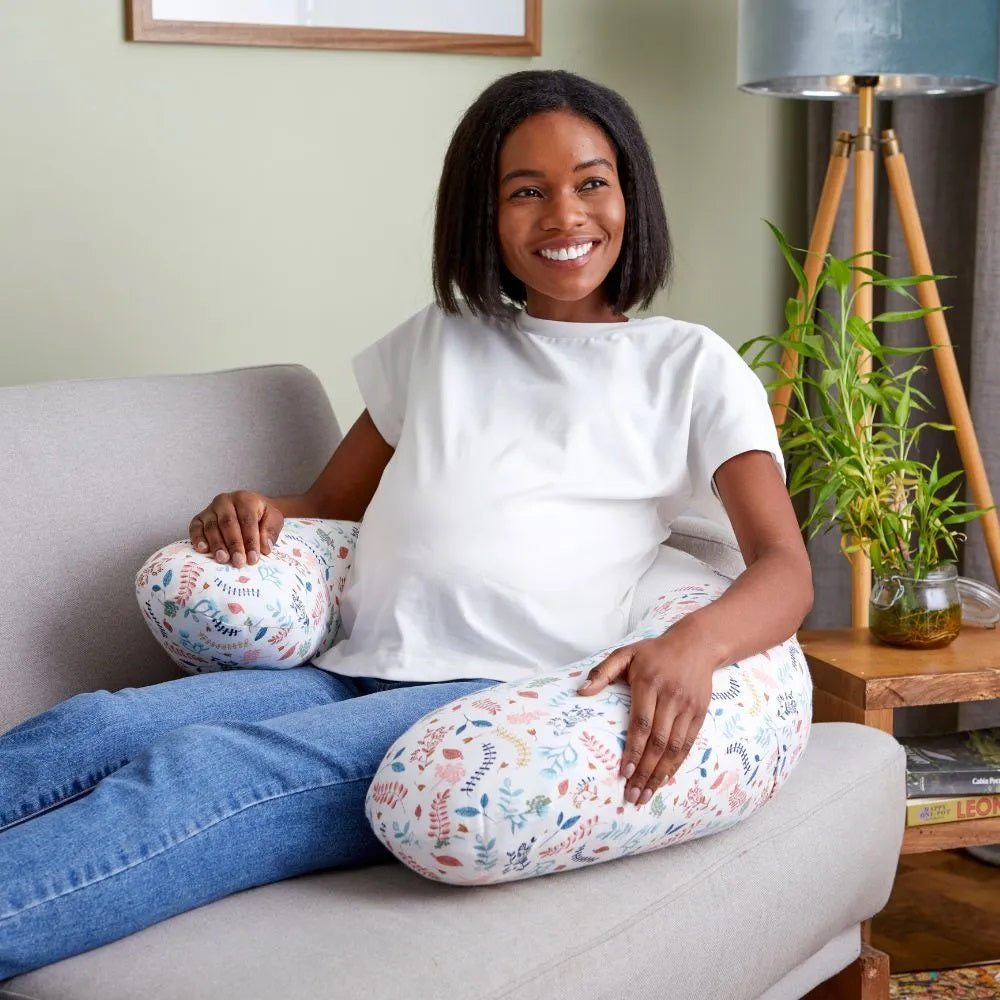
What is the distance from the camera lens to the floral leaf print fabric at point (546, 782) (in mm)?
1024

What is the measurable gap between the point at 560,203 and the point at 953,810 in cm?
90

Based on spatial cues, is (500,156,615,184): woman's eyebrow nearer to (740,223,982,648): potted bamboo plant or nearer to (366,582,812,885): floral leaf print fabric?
(740,223,982,648): potted bamboo plant

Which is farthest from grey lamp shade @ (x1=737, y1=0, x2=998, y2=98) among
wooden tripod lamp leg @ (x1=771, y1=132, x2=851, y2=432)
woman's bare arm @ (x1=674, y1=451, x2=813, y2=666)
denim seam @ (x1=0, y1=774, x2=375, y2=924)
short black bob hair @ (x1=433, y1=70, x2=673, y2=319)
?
denim seam @ (x1=0, y1=774, x2=375, y2=924)

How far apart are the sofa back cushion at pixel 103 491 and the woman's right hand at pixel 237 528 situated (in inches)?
4.3

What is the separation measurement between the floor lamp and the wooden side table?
30cm

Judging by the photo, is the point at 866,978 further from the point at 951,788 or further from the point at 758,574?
the point at 758,574

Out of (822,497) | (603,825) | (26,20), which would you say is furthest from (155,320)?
(603,825)

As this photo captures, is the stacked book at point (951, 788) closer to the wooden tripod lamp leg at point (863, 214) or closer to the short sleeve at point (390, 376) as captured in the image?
the wooden tripod lamp leg at point (863, 214)

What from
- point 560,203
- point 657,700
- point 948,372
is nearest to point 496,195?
point 560,203

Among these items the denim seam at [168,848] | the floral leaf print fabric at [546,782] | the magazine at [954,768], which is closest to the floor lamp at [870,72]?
the magazine at [954,768]

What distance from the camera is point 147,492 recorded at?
5.29 feet

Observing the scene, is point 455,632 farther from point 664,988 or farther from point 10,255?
point 10,255

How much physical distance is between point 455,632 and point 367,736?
0.75 ft

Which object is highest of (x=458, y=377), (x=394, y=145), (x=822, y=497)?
(x=394, y=145)
